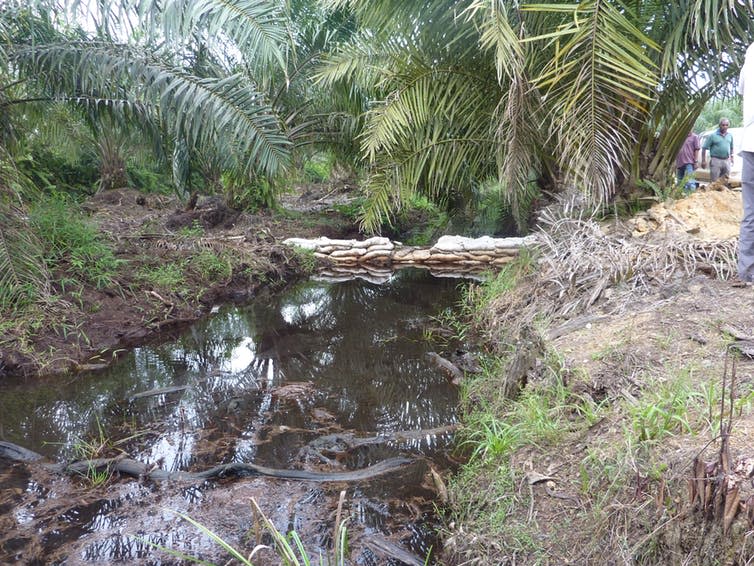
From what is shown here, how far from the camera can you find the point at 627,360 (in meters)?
3.20

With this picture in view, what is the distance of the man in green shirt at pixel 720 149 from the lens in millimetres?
9125

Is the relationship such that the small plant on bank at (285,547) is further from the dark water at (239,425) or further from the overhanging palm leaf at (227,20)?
the overhanging palm leaf at (227,20)

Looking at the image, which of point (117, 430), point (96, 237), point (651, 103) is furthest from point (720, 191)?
point (96, 237)

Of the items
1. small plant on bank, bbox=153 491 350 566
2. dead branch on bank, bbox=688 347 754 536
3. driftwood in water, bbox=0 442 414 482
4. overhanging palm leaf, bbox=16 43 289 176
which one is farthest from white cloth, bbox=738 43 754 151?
overhanging palm leaf, bbox=16 43 289 176

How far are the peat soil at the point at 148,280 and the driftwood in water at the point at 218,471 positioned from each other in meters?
2.00

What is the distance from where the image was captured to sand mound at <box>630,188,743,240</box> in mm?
4906

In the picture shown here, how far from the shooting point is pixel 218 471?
129 inches

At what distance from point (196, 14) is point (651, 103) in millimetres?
4156

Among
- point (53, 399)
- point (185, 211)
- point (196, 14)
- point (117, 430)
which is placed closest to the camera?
point (117, 430)

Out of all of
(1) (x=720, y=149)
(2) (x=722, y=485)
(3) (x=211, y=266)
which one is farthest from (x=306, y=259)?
(2) (x=722, y=485)

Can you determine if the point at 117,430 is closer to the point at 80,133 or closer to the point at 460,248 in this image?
the point at 460,248

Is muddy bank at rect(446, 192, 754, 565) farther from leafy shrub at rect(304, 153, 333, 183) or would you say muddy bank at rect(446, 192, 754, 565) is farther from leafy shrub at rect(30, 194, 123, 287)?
leafy shrub at rect(304, 153, 333, 183)

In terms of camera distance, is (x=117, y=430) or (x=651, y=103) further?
(x=651, y=103)

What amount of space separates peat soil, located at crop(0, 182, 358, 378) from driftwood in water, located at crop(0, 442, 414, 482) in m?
2.00
